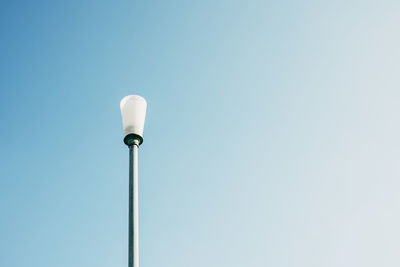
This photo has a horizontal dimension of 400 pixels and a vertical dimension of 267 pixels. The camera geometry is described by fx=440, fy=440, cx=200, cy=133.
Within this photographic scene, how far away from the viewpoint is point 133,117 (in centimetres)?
575

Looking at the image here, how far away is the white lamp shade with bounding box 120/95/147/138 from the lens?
5688 mm

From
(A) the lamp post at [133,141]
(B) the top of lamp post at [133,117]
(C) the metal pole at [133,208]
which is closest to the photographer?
(C) the metal pole at [133,208]

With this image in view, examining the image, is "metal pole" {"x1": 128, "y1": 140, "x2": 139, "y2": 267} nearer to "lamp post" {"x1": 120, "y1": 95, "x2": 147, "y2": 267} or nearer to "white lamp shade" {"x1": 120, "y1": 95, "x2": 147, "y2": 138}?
"lamp post" {"x1": 120, "y1": 95, "x2": 147, "y2": 267}

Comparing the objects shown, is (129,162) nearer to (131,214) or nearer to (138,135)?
(138,135)

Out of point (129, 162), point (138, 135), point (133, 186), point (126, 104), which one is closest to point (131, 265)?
point (133, 186)

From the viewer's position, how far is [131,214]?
4.99m

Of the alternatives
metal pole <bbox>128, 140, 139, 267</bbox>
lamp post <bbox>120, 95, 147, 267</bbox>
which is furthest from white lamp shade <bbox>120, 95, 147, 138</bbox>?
metal pole <bbox>128, 140, 139, 267</bbox>

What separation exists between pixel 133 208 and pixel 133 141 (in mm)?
944

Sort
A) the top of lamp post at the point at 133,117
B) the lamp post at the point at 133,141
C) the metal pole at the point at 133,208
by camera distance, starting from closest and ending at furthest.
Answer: the metal pole at the point at 133,208 < the lamp post at the point at 133,141 < the top of lamp post at the point at 133,117

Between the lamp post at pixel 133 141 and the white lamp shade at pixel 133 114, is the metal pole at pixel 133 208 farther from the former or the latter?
the white lamp shade at pixel 133 114

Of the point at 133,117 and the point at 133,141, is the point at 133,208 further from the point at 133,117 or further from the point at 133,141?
the point at 133,117

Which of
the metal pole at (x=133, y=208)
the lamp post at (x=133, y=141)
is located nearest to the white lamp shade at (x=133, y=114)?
the lamp post at (x=133, y=141)

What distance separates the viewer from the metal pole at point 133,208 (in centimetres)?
469

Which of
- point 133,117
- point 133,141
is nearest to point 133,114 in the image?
point 133,117
